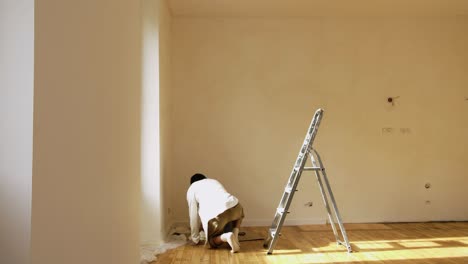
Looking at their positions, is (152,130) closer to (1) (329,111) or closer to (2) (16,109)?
(1) (329,111)

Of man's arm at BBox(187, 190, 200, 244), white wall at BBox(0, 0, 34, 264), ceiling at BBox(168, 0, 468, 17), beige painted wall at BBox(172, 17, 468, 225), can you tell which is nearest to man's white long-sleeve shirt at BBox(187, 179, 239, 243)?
man's arm at BBox(187, 190, 200, 244)

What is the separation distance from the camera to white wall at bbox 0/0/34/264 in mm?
1140

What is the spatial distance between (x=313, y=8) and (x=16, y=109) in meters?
5.09

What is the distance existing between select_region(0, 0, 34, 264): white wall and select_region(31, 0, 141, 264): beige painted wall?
0.03 metres

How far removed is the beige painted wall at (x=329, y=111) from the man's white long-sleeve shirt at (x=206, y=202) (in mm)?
1273

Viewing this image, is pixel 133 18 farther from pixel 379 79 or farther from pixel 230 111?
pixel 379 79

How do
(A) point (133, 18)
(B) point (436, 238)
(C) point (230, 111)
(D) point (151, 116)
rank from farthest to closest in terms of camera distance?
(C) point (230, 111) → (B) point (436, 238) → (D) point (151, 116) → (A) point (133, 18)

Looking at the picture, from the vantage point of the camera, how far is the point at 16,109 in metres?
1.15

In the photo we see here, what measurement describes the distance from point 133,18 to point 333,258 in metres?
2.83

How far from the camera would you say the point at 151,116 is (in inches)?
179

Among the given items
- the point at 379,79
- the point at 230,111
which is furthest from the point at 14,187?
the point at 379,79

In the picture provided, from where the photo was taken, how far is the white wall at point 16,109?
3.74ft

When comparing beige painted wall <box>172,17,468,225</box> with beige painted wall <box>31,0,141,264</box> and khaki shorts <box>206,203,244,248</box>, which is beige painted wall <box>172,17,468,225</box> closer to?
khaki shorts <box>206,203,244,248</box>

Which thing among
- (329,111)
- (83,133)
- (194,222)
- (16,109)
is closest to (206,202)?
(194,222)
